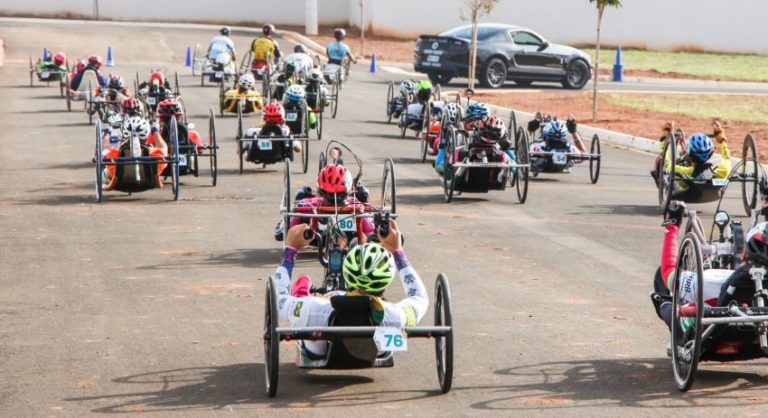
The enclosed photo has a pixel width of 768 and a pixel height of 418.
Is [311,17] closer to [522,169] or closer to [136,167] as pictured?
[136,167]

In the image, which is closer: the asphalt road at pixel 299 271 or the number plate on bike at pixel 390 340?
the number plate on bike at pixel 390 340

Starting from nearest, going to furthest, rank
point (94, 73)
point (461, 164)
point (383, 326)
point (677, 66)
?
1. point (383, 326)
2. point (461, 164)
3. point (94, 73)
4. point (677, 66)

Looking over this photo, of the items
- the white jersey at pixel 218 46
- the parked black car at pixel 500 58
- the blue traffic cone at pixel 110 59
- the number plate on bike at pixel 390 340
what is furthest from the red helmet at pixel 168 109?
the blue traffic cone at pixel 110 59

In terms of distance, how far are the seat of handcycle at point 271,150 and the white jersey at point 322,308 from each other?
43.2 ft

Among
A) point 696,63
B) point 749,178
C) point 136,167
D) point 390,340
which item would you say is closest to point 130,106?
point 136,167

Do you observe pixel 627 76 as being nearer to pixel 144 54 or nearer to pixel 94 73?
pixel 144 54

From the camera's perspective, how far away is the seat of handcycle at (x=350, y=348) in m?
8.77

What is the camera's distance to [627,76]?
47156 millimetres

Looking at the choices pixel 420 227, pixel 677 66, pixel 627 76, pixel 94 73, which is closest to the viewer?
pixel 420 227

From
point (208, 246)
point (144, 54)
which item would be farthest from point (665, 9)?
point (208, 246)

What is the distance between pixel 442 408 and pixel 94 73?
24.6m

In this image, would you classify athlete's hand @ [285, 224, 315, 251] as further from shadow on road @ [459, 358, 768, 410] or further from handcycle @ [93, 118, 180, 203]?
handcycle @ [93, 118, 180, 203]

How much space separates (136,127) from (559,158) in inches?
258

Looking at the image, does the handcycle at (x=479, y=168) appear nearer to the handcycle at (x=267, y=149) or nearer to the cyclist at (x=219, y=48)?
the handcycle at (x=267, y=149)
